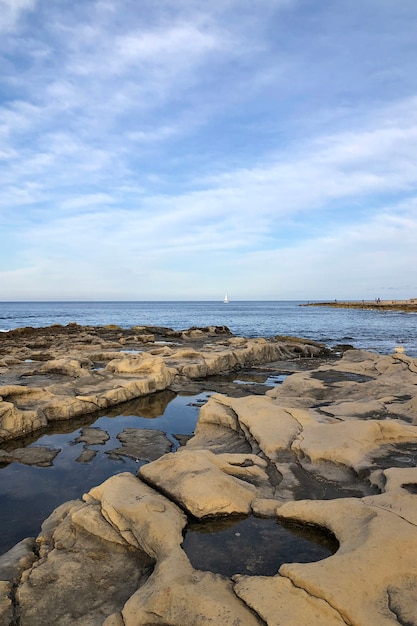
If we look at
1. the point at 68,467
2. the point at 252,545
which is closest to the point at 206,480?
the point at 252,545

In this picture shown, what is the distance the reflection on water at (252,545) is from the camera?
15.4 ft

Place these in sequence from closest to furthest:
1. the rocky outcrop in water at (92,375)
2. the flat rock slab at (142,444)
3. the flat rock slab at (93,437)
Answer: the flat rock slab at (142,444) < the flat rock slab at (93,437) < the rocky outcrop in water at (92,375)

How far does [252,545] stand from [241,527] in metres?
0.44

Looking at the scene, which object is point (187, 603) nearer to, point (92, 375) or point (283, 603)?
point (283, 603)

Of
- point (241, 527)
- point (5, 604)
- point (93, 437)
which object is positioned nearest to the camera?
point (5, 604)

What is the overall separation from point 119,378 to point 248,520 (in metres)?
10.1

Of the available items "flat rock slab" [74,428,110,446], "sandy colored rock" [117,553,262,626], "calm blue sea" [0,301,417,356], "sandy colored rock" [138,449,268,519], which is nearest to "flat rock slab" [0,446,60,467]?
"flat rock slab" [74,428,110,446]

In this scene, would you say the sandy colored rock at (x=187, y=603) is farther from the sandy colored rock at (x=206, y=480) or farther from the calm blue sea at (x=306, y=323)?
the calm blue sea at (x=306, y=323)

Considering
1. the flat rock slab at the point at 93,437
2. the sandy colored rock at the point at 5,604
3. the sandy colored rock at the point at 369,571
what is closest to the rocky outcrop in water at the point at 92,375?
the flat rock slab at the point at 93,437

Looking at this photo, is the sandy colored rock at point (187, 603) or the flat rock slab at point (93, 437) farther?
the flat rock slab at point (93, 437)

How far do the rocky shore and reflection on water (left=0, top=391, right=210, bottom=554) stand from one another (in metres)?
0.61

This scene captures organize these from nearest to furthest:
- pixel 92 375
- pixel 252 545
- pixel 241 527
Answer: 1. pixel 252 545
2. pixel 241 527
3. pixel 92 375

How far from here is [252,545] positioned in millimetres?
5062

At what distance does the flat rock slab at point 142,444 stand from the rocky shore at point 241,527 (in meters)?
0.29
